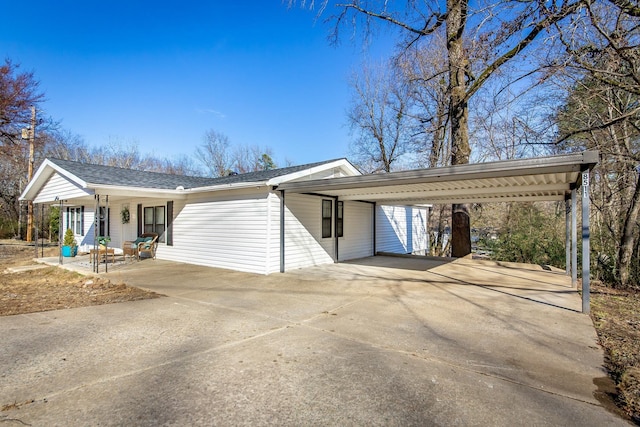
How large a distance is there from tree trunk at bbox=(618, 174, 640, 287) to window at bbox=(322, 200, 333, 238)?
24.9 ft

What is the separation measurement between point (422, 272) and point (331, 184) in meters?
3.90

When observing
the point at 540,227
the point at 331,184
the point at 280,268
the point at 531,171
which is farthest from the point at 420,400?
the point at 540,227

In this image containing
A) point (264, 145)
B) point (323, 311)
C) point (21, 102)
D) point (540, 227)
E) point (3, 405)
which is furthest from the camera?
point (264, 145)

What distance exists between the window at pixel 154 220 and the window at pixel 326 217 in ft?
18.7

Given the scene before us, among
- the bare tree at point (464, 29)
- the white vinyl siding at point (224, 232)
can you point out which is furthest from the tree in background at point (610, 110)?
the white vinyl siding at point (224, 232)

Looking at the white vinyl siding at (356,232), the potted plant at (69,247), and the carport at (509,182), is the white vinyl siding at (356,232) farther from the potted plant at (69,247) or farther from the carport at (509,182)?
the potted plant at (69,247)

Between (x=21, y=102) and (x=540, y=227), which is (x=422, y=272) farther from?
(x=21, y=102)

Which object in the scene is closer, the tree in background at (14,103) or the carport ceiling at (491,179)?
the carport ceiling at (491,179)

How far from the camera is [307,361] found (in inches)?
134

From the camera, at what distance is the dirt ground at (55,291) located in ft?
18.6

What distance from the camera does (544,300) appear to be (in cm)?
611

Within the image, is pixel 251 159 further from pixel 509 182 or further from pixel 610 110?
pixel 610 110

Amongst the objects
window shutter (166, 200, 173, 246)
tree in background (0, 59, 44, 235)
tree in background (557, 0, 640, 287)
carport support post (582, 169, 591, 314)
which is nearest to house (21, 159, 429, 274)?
window shutter (166, 200, 173, 246)

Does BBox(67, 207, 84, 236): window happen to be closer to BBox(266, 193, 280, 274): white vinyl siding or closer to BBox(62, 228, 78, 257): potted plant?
BBox(62, 228, 78, 257): potted plant
